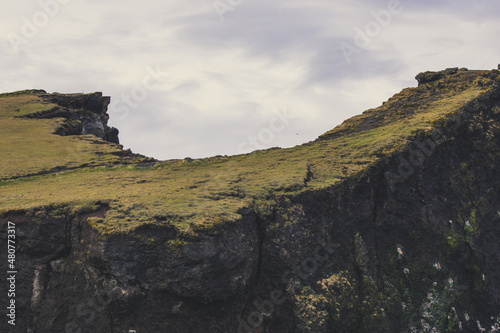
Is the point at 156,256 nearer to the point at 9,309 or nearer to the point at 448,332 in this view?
the point at 9,309

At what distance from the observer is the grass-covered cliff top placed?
17641mm

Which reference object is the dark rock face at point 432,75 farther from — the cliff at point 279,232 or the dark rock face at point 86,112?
the dark rock face at point 86,112

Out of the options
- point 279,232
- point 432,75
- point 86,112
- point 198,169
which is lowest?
point 279,232

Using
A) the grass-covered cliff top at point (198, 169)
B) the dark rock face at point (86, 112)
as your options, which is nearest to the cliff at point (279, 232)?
the grass-covered cliff top at point (198, 169)

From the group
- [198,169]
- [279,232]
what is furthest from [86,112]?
[279,232]

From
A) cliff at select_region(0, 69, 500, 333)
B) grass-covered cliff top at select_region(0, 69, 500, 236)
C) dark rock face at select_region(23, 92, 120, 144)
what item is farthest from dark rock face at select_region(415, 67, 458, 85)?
dark rock face at select_region(23, 92, 120, 144)

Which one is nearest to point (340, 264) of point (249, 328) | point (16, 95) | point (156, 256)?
point (249, 328)

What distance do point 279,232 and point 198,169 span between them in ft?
28.4

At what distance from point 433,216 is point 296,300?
9.81 m

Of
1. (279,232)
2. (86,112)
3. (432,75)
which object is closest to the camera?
(279,232)

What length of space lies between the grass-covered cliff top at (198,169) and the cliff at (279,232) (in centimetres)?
13

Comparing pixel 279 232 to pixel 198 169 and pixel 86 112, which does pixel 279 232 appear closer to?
pixel 198 169

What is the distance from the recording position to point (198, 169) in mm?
25875

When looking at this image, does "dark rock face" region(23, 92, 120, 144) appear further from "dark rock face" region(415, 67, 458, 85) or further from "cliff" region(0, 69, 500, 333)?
"dark rock face" region(415, 67, 458, 85)
